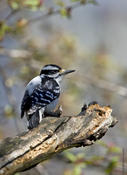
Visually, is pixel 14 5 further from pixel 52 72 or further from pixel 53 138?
pixel 53 138

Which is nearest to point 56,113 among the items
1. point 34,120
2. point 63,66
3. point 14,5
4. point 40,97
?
point 34,120

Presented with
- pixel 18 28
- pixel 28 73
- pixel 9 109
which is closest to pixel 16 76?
pixel 28 73

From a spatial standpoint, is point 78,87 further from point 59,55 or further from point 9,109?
point 9,109

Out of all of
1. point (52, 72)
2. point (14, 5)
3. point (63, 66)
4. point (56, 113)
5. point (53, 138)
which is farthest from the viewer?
point (63, 66)

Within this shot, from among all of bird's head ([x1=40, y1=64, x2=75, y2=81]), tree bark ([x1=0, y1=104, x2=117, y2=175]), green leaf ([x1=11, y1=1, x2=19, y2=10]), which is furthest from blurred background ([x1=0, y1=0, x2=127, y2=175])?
tree bark ([x1=0, y1=104, x2=117, y2=175])

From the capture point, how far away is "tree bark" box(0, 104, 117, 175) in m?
4.88

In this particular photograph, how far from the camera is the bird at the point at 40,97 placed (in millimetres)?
6082

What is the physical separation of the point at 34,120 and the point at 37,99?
51 centimetres

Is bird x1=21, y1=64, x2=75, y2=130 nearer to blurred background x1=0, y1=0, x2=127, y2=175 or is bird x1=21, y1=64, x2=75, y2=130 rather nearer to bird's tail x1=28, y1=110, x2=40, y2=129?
bird's tail x1=28, y1=110, x2=40, y2=129

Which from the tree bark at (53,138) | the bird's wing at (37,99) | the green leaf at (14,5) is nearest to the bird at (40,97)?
the bird's wing at (37,99)

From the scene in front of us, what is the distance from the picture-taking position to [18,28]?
26.1 feet

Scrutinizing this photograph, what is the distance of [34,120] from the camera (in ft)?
18.7

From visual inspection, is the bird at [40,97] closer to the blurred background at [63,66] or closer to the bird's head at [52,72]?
the bird's head at [52,72]

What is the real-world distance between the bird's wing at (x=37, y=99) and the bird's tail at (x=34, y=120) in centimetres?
6
